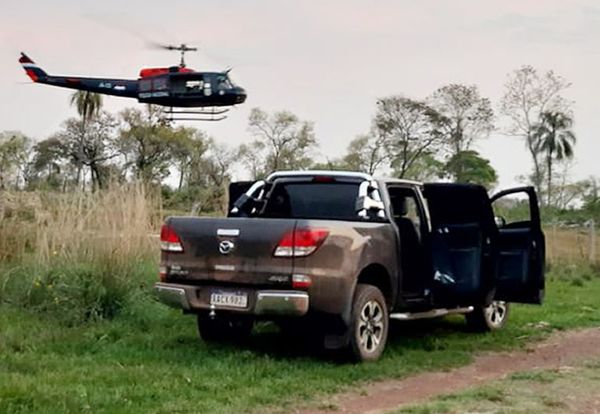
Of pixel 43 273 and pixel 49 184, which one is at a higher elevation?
pixel 49 184

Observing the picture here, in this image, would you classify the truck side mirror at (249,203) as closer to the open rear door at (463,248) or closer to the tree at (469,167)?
the open rear door at (463,248)

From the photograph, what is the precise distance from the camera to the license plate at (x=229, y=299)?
7930 mm

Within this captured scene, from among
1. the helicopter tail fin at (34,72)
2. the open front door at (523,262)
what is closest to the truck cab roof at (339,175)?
the open front door at (523,262)

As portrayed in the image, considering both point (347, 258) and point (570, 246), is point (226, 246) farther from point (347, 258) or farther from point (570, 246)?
point (570, 246)

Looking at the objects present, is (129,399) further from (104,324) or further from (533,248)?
(533,248)

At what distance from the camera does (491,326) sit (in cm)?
1081

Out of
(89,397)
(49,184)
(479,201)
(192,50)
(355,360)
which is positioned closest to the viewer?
(89,397)

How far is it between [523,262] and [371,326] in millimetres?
2484

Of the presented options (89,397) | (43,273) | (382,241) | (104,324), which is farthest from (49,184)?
(89,397)

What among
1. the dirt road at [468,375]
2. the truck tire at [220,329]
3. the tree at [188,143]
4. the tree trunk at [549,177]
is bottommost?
the dirt road at [468,375]

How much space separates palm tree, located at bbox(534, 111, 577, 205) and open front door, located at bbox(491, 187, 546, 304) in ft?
76.0

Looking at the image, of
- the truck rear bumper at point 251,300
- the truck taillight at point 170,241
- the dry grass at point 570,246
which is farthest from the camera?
the dry grass at point 570,246

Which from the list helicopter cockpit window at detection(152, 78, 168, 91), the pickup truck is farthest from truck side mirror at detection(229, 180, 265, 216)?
helicopter cockpit window at detection(152, 78, 168, 91)

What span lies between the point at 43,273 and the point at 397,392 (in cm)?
532
